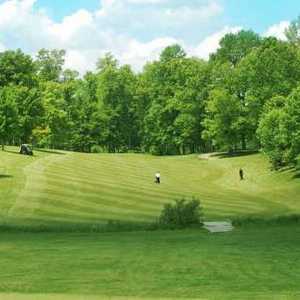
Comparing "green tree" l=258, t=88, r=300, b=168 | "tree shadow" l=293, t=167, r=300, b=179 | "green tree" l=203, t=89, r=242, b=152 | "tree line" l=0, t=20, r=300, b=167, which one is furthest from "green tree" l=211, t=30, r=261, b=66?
"tree shadow" l=293, t=167, r=300, b=179

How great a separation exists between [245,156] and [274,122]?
70.8 feet

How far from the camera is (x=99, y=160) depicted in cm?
9050

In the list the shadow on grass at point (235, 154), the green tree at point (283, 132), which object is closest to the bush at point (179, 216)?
the green tree at point (283, 132)

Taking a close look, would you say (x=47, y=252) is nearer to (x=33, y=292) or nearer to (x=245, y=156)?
(x=33, y=292)

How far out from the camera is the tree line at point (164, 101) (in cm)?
9086

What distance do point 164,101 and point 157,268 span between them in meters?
106

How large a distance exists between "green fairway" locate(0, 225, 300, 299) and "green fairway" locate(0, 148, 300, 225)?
17232 millimetres

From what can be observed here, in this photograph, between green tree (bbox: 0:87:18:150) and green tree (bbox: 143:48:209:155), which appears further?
green tree (bbox: 143:48:209:155)

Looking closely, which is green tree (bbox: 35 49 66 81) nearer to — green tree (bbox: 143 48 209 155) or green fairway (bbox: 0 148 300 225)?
green tree (bbox: 143 48 209 155)

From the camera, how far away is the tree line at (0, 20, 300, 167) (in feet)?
298

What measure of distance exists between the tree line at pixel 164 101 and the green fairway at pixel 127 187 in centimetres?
575

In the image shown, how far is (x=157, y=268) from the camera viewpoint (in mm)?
15422

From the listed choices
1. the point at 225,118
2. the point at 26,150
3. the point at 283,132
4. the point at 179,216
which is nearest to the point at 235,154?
the point at 225,118

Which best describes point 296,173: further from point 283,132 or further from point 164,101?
point 164,101
